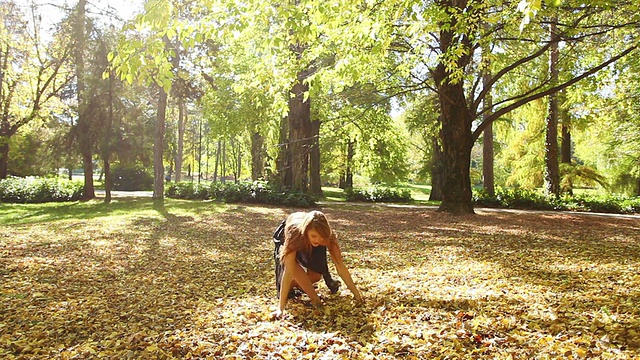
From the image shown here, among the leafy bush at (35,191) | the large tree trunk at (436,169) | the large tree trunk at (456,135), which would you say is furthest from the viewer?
the large tree trunk at (436,169)

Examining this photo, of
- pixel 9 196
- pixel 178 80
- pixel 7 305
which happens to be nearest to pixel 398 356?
pixel 7 305

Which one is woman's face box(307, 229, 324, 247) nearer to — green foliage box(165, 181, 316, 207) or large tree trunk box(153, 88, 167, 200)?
green foliage box(165, 181, 316, 207)

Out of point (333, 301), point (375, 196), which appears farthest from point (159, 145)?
point (333, 301)

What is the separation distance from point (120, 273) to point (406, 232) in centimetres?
630

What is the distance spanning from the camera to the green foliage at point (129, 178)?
32562 mm

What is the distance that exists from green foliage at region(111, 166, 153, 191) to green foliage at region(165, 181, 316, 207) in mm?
14520

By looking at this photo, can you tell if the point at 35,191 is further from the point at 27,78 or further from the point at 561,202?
the point at 561,202

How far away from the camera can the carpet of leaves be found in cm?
315

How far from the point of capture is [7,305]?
13.5 ft

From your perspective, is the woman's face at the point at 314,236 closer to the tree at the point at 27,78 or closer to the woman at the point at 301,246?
the woman at the point at 301,246

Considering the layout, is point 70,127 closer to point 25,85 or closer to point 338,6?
point 25,85

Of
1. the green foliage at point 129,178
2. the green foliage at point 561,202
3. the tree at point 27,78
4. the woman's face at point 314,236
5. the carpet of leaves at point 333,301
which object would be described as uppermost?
the tree at point 27,78

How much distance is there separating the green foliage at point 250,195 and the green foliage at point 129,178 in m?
14.5

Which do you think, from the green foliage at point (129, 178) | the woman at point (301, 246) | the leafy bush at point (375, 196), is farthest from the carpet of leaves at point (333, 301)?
the green foliage at point (129, 178)
